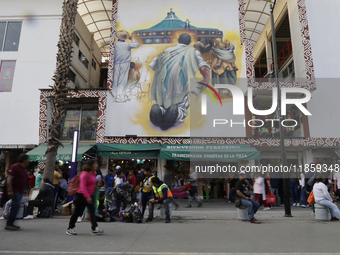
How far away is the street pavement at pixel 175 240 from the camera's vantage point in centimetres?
469

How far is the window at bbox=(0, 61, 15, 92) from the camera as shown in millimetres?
17163

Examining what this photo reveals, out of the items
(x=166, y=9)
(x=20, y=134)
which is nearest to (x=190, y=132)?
(x=166, y=9)

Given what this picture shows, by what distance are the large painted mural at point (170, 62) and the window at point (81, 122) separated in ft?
4.81

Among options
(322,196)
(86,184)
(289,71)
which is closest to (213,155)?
(322,196)

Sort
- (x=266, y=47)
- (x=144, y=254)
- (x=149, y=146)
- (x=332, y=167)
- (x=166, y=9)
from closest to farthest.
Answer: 1. (x=144, y=254)
2. (x=149, y=146)
3. (x=332, y=167)
4. (x=166, y=9)
5. (x=266, y=47)

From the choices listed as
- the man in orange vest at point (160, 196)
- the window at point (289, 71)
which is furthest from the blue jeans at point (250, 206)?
the window at point (289, 71)

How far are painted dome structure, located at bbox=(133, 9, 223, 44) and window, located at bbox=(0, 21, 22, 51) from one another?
816cm

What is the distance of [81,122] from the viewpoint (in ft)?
54.5

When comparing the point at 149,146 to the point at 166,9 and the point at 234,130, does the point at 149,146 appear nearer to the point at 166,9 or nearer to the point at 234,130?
the point at 234,130

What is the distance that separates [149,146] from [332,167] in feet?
36.6

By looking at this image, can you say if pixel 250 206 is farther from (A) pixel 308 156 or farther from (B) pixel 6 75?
(B) pixel 6 75

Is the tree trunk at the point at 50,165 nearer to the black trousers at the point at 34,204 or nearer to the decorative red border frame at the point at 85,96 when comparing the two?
the black trousers at the point at 34,204

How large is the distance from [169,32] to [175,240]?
14282 mm

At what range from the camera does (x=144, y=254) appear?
4.45 metres
